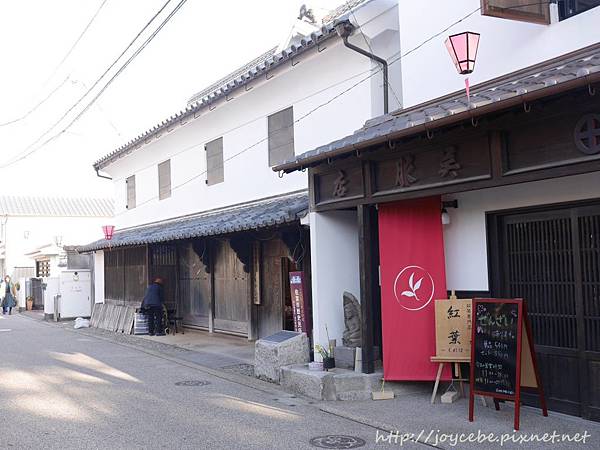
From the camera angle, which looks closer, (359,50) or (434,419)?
(434,419)

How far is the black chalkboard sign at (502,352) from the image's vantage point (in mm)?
6609

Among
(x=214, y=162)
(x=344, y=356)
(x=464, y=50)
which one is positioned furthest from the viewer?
(x=214, y=162)

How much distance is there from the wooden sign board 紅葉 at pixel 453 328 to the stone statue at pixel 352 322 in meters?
1.70

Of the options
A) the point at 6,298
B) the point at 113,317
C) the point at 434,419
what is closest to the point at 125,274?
the point at 113,317

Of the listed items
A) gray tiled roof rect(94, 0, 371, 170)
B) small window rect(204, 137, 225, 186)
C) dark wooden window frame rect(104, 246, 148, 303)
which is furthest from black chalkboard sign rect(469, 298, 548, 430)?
dark wooden window frame rect(104, 246, 148, 303)

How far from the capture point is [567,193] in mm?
6992

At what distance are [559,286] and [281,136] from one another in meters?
7.69

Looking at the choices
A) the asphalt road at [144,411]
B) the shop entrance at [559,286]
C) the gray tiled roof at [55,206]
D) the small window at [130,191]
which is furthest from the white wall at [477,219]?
the gray tiled roof at [55,206]

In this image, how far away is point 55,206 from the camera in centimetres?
4700

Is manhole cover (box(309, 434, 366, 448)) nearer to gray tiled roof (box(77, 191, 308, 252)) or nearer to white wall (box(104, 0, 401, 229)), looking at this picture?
gray tiled roof (box(77, 191, 308, 252))

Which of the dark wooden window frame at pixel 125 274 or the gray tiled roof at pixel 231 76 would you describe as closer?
the dark wooden window frame at pixel 125 274

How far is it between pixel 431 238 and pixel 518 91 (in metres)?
2.88

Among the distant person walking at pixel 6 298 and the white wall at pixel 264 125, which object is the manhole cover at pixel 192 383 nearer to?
the white wall at pixel 264 125

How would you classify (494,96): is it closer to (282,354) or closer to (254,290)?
(282,354)
